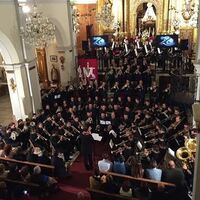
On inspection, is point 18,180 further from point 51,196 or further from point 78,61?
point 78,61

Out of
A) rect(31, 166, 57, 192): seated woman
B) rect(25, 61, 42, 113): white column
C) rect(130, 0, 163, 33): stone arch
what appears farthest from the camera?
rect(130, 0, 163, 33): stone arch

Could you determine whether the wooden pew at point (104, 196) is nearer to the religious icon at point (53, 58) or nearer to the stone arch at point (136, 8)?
the religious icon at point (53, 58)

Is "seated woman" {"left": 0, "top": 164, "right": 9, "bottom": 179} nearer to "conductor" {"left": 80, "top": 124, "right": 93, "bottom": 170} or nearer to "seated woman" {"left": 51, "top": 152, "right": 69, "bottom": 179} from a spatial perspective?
"seated woman" {"left": 51, "top": 152, "right": 69, "bottom": 179}

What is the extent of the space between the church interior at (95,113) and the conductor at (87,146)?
0.12ft

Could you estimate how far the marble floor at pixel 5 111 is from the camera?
16366 mm

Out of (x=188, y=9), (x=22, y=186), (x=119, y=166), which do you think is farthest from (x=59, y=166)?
(x=188, y=9)

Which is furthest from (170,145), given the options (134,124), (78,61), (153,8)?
(153,8)

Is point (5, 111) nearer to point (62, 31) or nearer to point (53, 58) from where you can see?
point (53, 58)

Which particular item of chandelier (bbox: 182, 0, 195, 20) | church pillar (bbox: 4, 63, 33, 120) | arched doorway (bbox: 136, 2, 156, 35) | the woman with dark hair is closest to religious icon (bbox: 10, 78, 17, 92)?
church pillar (bbox: 4, 63, 33, 120)

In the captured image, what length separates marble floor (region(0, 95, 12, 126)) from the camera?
16366 millimetres

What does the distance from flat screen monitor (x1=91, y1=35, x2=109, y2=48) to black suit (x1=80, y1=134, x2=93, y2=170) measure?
31.2ft

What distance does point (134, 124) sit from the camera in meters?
11.7

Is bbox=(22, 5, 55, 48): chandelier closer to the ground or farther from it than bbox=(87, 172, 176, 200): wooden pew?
farther from it

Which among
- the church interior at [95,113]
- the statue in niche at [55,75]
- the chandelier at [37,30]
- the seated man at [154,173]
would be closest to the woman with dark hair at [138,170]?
the church interior at [95,113]
